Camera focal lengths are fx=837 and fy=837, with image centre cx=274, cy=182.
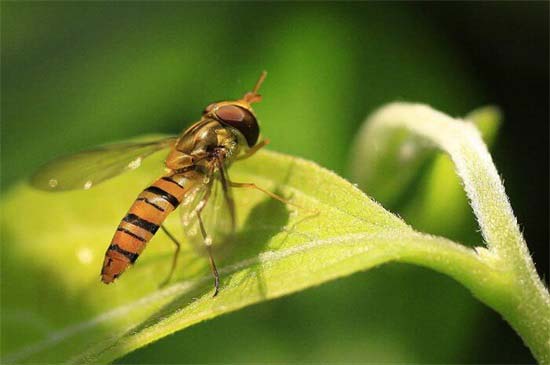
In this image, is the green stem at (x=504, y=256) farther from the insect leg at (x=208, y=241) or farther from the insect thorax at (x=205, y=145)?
the insect thorax at (x=205, y=145)

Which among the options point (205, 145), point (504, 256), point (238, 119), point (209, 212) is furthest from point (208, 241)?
point (504, 256)

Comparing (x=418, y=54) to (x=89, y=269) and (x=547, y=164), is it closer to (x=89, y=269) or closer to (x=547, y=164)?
(x=547, y=164)

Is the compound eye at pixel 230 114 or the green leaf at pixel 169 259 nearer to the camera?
the green leaf at pixel 169 259

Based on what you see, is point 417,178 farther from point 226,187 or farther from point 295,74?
point 295,74

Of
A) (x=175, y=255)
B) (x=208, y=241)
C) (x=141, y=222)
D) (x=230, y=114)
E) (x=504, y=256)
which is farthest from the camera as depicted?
(x=230, y=114)

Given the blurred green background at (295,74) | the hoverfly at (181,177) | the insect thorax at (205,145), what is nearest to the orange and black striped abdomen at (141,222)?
the hoverfly at (181,177)

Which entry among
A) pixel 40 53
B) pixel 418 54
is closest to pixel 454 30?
pixel 418 54
